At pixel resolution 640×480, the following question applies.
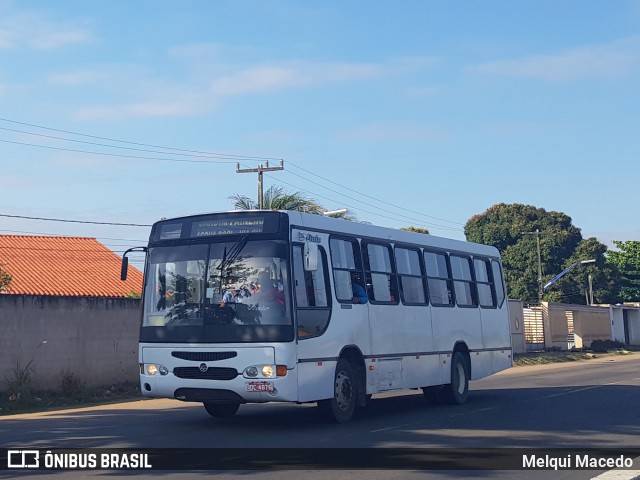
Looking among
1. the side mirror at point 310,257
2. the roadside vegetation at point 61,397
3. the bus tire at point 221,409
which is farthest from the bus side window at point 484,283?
the roadside vegetation at point 61,397

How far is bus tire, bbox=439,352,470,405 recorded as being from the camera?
18.3 meters

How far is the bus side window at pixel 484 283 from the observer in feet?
65.8

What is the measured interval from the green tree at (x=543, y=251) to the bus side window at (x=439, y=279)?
60.3 meters

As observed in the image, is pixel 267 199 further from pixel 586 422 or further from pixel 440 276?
pixel 586 422

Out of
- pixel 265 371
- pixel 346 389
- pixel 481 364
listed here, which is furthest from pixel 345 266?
pixel 481 364

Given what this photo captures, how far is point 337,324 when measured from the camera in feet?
46.4

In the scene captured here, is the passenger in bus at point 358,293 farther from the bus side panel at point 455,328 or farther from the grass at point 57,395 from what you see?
the grass at point 57,395

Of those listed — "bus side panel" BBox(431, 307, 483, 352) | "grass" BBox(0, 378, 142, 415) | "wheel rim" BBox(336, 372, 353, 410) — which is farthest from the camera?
"grass" BBox(0, 378, 142, 415)

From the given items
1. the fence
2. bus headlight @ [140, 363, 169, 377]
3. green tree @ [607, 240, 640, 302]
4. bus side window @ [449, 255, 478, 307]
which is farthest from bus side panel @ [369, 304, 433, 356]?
green tree @ [607, 240, 640, 302]

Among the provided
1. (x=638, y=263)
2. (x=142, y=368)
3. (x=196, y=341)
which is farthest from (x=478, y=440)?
(x=638, y=263)

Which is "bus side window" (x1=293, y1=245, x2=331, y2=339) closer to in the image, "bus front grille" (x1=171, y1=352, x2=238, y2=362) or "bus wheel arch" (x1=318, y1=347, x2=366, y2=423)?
"bus wheel arch" (x1=318, y1=347, x2=366, y2=423)

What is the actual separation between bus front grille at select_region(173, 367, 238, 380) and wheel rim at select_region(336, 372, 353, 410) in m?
2.01

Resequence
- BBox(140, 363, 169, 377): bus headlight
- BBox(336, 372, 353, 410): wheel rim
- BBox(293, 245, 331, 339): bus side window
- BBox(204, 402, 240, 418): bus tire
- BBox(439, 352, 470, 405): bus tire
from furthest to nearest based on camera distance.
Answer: BBox(439, 352, 470, 405): bus tire
BBox(204, 402, 240, 418): bus tire
BBox(336, 372, 353, 410): wheel rim
BBox(140, 363, 169, 377): bus headlight
BBox(293, 245, 331, 339): bus side window

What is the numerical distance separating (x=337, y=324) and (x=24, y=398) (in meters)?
9.48
